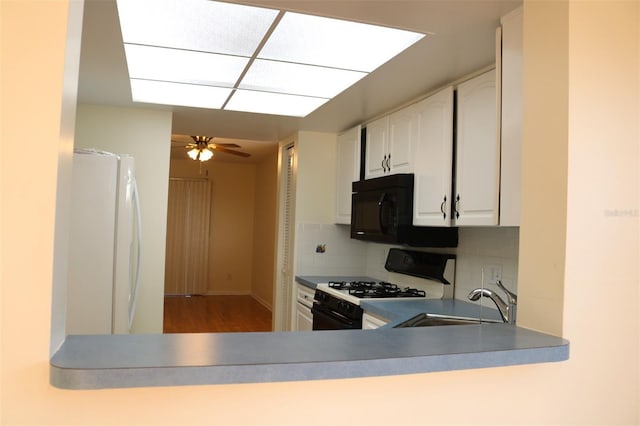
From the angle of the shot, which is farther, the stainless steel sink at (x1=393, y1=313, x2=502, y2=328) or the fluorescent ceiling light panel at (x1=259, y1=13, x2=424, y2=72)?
the stainless steel sink at (x1=393, y1=313, x2=502, y2=328)

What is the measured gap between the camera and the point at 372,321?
9.80 feet

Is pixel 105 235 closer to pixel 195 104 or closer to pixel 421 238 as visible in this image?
pixel 195 104

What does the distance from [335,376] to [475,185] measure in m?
1.62

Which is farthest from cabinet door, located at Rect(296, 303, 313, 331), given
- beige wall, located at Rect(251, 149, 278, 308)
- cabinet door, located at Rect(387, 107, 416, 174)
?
beige wall, located at Rect(251, 149, 278, 308)

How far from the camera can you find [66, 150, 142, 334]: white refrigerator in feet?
8.86

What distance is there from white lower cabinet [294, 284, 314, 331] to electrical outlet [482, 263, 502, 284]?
1.54m

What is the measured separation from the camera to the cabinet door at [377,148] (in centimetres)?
355

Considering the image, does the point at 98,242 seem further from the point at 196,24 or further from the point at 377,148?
the point at 377,148

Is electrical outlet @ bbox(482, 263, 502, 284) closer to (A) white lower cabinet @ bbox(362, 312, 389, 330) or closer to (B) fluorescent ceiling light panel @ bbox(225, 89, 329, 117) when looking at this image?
(A) white lower cabinet @ bbox(362, 312, 389, 330)

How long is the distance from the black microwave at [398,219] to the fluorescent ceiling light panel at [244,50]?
0.71m

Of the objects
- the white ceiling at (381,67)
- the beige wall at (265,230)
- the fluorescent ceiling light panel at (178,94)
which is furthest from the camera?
the beige wall at (265,230)

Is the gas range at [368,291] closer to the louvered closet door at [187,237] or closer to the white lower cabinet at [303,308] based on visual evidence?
the white lower cabinet at [303,308]

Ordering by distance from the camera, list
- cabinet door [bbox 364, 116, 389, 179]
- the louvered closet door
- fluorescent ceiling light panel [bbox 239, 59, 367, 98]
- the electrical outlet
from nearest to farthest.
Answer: fluorescent ceiling light panel [bbox 239, 59, 367, 98] → the electrical outlet → cabinet door [bbox 364, 116, 389, 179] → the louvered closet door

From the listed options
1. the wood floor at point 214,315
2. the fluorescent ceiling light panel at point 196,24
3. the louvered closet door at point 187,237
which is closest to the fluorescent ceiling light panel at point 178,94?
the fluorescent ceiling light panel at point 196,24
